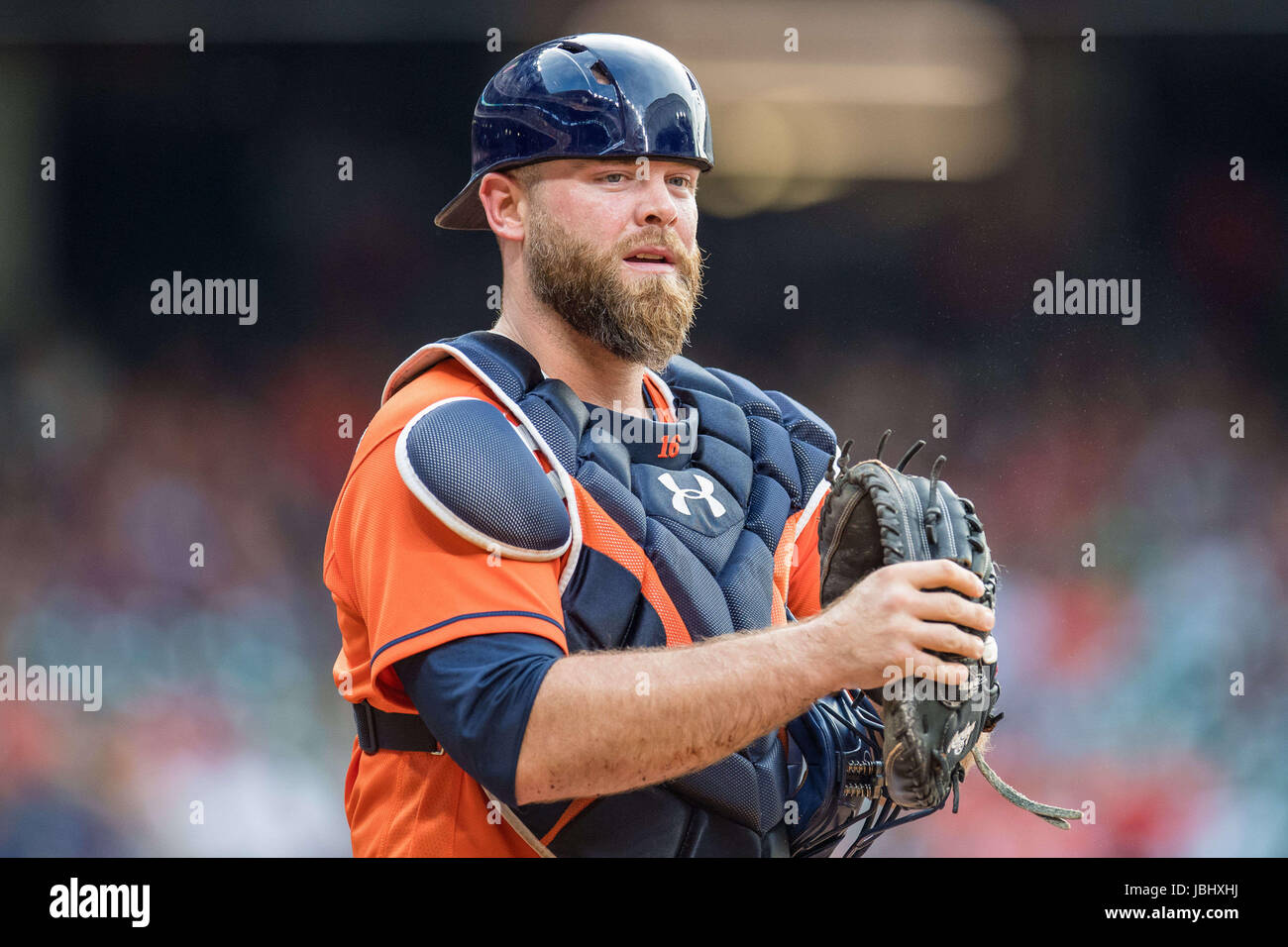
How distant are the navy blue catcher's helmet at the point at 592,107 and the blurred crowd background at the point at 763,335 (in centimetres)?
298

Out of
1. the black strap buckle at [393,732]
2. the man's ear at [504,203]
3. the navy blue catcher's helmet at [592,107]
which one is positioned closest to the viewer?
the black strap buckle at [393,732]

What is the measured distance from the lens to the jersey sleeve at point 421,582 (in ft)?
5.42

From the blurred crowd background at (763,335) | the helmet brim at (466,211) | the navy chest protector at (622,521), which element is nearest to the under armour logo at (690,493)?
the navy chest protector at (622,521)

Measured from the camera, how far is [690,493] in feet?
6.68

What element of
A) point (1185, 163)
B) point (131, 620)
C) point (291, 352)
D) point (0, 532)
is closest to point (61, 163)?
point (291, 352)

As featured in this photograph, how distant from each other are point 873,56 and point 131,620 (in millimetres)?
3732

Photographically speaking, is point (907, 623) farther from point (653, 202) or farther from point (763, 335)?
point (763, 335)

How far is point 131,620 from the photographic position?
198 inches

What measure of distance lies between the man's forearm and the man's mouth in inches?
26.8

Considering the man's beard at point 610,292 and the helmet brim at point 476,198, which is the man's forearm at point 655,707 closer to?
the man's beard at point 610,292

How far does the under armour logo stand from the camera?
2000 mm

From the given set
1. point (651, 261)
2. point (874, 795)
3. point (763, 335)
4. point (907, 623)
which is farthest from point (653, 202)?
point (763, 335)

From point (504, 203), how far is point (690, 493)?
0.59 metres

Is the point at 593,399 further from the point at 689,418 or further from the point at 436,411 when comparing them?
the point at 436,411
